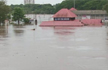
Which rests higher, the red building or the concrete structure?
the concrete structure

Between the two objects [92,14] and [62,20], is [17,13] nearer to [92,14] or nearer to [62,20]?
[62,20]

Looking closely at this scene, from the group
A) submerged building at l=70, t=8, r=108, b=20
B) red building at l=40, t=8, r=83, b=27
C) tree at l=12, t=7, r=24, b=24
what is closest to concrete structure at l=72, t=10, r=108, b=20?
submerged building at l=70, t=8, r=108, b=20

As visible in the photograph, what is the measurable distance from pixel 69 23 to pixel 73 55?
26.3 meters

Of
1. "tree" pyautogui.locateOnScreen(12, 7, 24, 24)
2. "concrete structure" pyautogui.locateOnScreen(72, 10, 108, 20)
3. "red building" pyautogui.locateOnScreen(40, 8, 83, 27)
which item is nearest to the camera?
"red building" pyautogui.locateOnScreen(40, 8, 83, 27)

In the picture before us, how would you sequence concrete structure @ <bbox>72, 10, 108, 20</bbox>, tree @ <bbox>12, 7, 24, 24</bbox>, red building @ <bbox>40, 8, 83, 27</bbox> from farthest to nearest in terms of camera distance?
concrete structure @ <bbox>72, 10, 108, 20</bbox>, tree @ <bbox>12, 7, 24, 24</bbox>, red building @ <bbox>40, 8, 83, 27</bbox>

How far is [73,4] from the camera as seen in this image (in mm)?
78875

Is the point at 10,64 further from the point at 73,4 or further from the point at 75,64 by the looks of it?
the point at 73,4

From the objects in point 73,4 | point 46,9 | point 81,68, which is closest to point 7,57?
point 81,68

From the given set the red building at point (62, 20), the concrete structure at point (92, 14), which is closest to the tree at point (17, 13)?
the red building at point (62, 20)

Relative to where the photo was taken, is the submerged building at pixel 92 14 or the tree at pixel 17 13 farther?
the submerged building at pixel 92 14

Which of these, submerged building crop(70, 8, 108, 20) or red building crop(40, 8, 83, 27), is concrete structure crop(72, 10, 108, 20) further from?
red building crop(40, 8, 83, 27)

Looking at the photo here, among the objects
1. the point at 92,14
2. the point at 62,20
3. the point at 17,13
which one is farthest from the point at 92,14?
the point at 17,13

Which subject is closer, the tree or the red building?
the red building

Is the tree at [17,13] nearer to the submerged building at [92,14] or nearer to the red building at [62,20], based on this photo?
the red building at [62,20]
